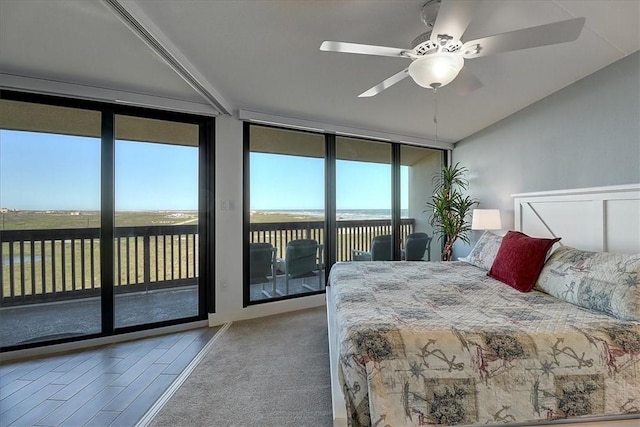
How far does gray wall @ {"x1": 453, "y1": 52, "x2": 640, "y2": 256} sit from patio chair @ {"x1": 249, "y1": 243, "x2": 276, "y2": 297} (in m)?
3.04

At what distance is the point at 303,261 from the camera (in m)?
3.98

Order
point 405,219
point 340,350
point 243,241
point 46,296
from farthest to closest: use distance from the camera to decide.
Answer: point 405,219
point 243,241
point 46,296
point 340,350

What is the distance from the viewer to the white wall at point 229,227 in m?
3.34

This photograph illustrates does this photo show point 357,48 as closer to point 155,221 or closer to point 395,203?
point 155,221

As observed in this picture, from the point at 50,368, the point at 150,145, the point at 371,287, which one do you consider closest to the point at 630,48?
the point at 371,287

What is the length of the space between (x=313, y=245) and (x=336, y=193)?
2.59ft

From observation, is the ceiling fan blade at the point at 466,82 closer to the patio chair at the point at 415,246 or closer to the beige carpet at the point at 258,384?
the beige carpet at the point at 258,384

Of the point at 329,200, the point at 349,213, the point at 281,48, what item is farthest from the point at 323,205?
the point at 281,48

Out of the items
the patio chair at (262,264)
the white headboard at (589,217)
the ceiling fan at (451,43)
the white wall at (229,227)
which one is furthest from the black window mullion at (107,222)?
the white headboard at (589,217)

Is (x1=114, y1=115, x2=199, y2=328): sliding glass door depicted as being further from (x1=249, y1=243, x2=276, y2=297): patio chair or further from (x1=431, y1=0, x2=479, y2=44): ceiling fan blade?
(x1=431, y1=0, x2=479, y2=44): ceiling fan blade

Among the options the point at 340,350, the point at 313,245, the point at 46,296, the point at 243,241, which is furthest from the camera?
the point at 313,245

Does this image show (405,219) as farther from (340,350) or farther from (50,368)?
(50,368)

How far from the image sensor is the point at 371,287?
2207 mm

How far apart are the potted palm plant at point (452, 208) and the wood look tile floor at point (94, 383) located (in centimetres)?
340
